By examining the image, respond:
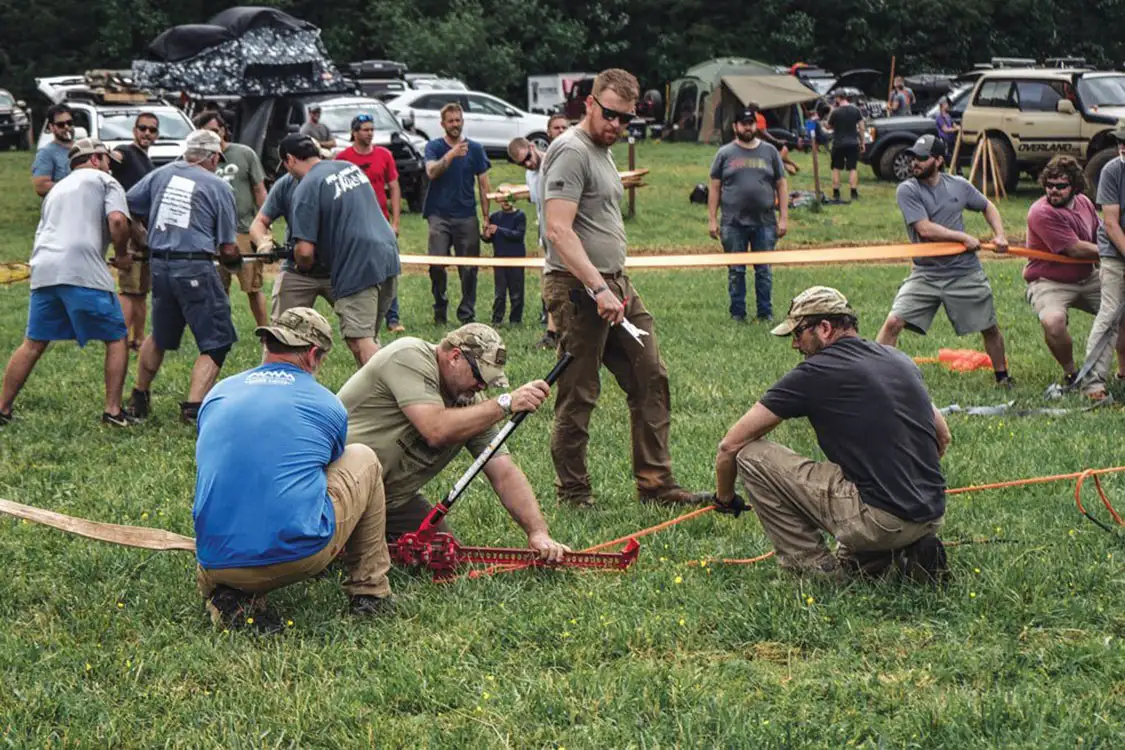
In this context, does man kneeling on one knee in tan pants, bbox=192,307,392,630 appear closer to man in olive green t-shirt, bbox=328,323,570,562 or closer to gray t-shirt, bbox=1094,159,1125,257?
man in olive green t-shirt, bbox=328,323,570,562

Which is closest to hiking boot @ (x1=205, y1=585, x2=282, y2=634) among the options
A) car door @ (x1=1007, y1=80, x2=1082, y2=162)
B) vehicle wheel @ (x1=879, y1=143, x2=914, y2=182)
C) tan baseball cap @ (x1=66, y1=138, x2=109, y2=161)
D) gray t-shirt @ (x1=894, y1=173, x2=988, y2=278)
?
tan baseball cap @ (x1=66, y1=138, x2=109, y2=161)

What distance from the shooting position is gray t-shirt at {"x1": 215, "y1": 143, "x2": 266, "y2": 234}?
41.8 feet

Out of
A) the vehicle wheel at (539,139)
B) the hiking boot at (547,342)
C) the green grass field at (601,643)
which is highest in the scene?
the vehicle wheel at (539,139)

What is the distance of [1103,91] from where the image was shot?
2330 centimetres

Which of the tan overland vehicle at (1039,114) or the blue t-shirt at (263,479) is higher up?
the tan overland vehicle at (1039,114)

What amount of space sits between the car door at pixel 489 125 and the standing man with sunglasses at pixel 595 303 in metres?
23.7

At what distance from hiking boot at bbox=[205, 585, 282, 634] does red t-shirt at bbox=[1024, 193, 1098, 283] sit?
6477mm

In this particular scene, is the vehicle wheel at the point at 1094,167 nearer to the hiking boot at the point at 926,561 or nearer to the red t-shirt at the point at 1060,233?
the red t-shirt at the point at 1060,233

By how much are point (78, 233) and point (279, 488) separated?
15.8 feet

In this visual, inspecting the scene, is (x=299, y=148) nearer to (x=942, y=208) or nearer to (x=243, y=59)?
(x=942, y=208)

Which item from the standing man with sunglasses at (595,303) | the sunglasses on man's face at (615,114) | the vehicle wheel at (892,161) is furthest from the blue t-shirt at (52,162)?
the vehicle wheel at (892,161)

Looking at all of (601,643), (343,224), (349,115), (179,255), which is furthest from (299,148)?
(349,115)

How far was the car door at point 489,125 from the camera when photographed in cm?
3059

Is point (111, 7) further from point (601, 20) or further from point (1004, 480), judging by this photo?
point (1004, 480)
